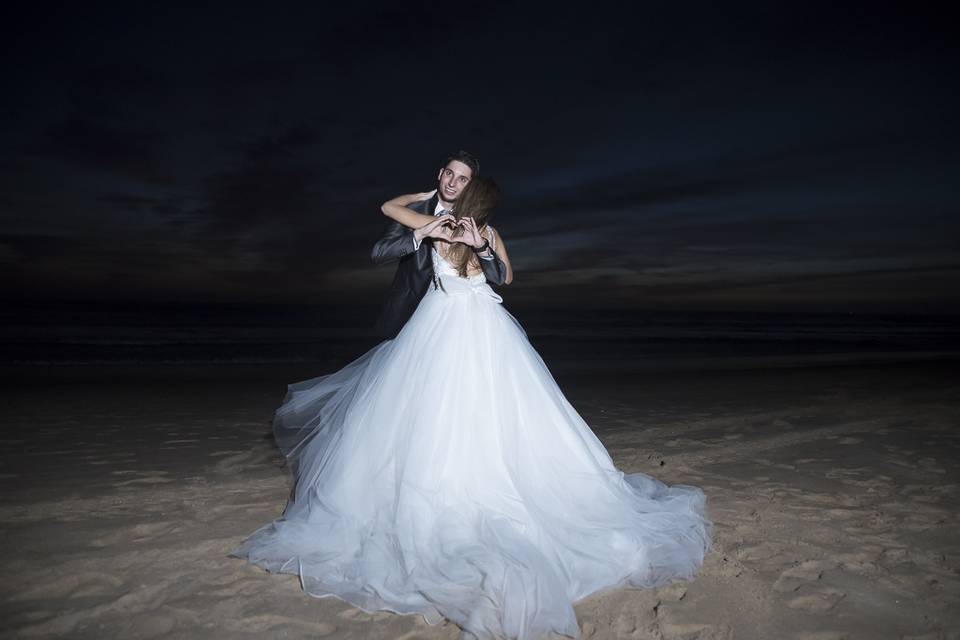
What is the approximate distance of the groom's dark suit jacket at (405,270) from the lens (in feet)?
11.1

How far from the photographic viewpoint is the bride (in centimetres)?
276

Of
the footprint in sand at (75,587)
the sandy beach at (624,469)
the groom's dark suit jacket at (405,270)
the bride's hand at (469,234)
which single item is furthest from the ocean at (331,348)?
the bride's hand at (469,234)

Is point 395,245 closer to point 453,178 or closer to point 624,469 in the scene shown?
point 453,178

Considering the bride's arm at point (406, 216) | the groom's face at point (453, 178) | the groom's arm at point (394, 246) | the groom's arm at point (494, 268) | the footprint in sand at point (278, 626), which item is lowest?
the footprint in sand at point (278, 626)

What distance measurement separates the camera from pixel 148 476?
5059mm

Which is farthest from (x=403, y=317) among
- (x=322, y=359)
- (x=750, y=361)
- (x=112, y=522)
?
(x=750, y=361)

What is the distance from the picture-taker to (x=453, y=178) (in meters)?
3.44

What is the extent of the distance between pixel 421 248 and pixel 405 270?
229mm

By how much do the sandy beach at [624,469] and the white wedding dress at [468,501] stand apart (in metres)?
0.15

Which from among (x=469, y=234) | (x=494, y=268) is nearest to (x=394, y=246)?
(x=469, y=234)

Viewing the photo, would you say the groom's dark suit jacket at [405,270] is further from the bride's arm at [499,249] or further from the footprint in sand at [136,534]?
the footprint in sand at [136,534]

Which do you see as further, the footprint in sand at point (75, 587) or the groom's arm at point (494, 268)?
the groom's arm at point (494, 268)

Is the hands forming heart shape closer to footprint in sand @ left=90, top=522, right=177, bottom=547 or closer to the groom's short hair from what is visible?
the groom's short hair

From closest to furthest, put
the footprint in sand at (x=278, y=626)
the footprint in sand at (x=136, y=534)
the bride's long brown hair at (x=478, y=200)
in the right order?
the footprint in sand at (x=278, y=626) < the bride's long brown hair at (x=478, y=200) < the footprint in sand at (x=136, y=534)
